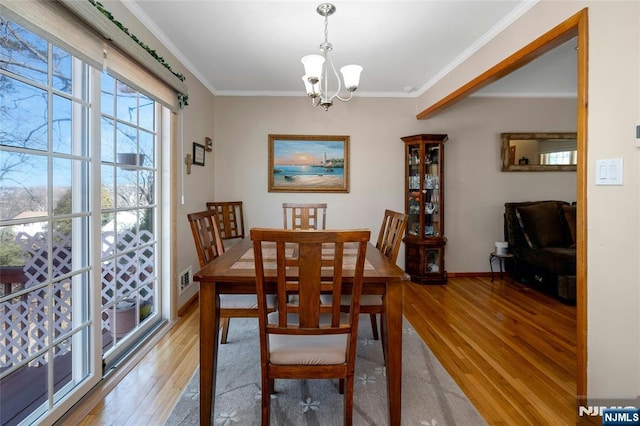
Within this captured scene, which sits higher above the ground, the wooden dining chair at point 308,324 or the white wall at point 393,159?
the white wall at point 393,159

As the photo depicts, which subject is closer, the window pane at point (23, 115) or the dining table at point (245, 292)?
the window pane at point (23, 115)

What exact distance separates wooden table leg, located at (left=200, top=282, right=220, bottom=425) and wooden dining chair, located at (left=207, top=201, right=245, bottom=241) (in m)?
2.33

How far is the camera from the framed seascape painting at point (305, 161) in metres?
3.94

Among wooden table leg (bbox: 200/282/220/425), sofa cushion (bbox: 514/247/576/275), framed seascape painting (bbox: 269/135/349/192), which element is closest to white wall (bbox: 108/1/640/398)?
framed seascape painting (bbox: 269/135/349/192)

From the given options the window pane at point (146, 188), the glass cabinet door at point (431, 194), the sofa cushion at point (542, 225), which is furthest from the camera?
the glass cabinet door at point (431, 194)

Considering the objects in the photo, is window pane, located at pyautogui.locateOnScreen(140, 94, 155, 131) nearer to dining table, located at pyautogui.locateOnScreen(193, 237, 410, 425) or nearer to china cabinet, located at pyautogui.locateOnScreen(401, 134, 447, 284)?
dining table, located at pyautogui.locateOnScreen(193, 237, 410, 425)

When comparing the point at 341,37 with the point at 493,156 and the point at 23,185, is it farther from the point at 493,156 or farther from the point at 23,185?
the point at 493,156

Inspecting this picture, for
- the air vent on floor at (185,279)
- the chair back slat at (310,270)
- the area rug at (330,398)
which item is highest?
the chair back slat at (310,270)

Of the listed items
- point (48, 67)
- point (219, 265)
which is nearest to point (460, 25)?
point (219, 265)

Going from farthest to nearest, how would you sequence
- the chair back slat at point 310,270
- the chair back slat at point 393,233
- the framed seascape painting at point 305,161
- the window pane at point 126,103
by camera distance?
1. the framed seascape painting at point 305,161
2. the window pane at point 126,103
3. the chair back slat at point 393,233
4. the chair back slat at point 310,270

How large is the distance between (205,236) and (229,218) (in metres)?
1.83

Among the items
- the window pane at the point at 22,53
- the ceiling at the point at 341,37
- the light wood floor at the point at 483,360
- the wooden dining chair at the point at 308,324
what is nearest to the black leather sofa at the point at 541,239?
the light wood floor at the point at 483,360

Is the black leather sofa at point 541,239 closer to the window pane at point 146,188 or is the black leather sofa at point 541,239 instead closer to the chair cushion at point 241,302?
the chair cushion at point 241,302

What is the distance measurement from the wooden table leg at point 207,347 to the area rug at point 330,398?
0.17 m
